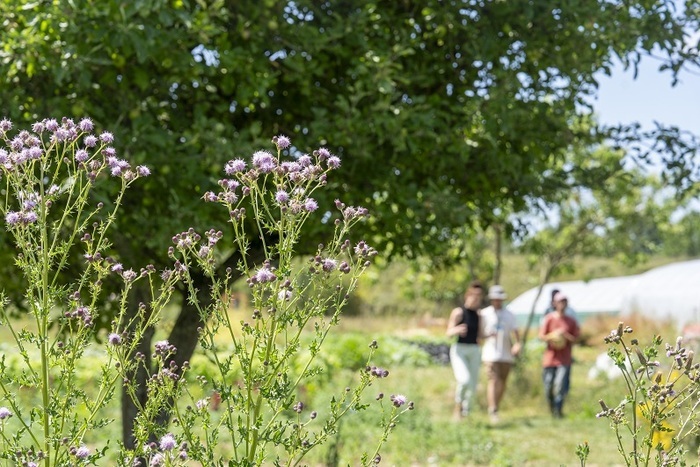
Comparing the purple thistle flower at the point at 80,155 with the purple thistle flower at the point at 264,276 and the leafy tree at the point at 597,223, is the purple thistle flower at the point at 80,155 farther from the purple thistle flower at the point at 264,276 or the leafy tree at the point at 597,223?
the leafy tree at the point at 597,223

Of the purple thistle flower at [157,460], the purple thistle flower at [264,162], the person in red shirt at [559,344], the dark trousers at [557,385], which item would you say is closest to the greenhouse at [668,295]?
the dark trousers at [557,385]

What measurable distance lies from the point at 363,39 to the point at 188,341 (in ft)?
6.97

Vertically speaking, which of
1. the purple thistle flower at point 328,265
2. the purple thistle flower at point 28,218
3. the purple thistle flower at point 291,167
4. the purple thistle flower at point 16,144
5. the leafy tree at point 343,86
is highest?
the leafy tree at point 343,86

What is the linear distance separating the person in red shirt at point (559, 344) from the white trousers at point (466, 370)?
1.14 m

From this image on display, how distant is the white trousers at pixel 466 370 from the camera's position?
11.5 metres

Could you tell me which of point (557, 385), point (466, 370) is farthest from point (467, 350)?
point (557, 385)

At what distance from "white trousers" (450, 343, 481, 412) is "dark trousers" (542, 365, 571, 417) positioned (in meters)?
1.29

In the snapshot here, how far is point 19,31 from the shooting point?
4820mm

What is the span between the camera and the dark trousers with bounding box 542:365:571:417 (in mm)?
12109

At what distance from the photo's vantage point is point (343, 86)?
207 inches

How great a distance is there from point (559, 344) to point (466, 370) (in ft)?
4.72

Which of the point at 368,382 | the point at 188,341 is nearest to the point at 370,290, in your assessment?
the point at 188,341

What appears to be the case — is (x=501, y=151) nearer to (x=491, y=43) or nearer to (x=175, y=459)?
(x=491, y=43)

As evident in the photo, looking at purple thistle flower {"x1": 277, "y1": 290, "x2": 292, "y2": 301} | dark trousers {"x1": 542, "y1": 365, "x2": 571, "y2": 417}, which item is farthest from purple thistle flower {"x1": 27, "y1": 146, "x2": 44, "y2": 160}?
dark trousers {"x1": 542, "y1": 365, "x2": 571, "y2": 417}
